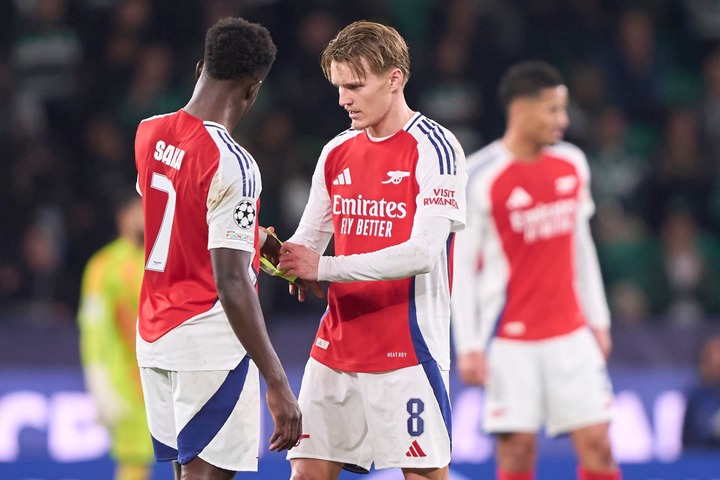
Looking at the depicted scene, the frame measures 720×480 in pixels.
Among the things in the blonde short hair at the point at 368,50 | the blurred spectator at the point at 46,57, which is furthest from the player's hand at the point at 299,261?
the blurred spectator at the point at 46,57

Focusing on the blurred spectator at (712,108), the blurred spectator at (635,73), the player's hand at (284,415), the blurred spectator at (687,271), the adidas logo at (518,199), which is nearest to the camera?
the player's hand at (284,415)

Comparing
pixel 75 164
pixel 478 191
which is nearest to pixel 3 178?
pixel 75 164

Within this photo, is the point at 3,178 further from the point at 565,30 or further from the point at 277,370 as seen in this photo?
the point at 277,370

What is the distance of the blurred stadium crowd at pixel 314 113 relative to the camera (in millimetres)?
10117

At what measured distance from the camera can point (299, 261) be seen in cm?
460

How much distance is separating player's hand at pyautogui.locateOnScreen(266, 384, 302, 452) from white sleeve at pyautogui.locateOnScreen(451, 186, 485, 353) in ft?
8.29

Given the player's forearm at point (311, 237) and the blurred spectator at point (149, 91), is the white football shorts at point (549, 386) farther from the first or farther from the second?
the blurred spectator at point (149, 91)

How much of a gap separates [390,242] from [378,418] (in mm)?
663

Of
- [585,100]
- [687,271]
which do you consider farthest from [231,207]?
[585,100]

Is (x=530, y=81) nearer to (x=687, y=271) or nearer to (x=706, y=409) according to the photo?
(x=706, y=409)

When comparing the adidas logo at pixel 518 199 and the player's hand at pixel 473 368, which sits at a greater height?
the adidas logo at pixel 518 199

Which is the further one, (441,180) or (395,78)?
(395,78)

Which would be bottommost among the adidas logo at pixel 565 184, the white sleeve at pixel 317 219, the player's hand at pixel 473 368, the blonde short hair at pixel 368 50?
the player's hand at pixel 473 368

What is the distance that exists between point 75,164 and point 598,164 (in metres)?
4.66
